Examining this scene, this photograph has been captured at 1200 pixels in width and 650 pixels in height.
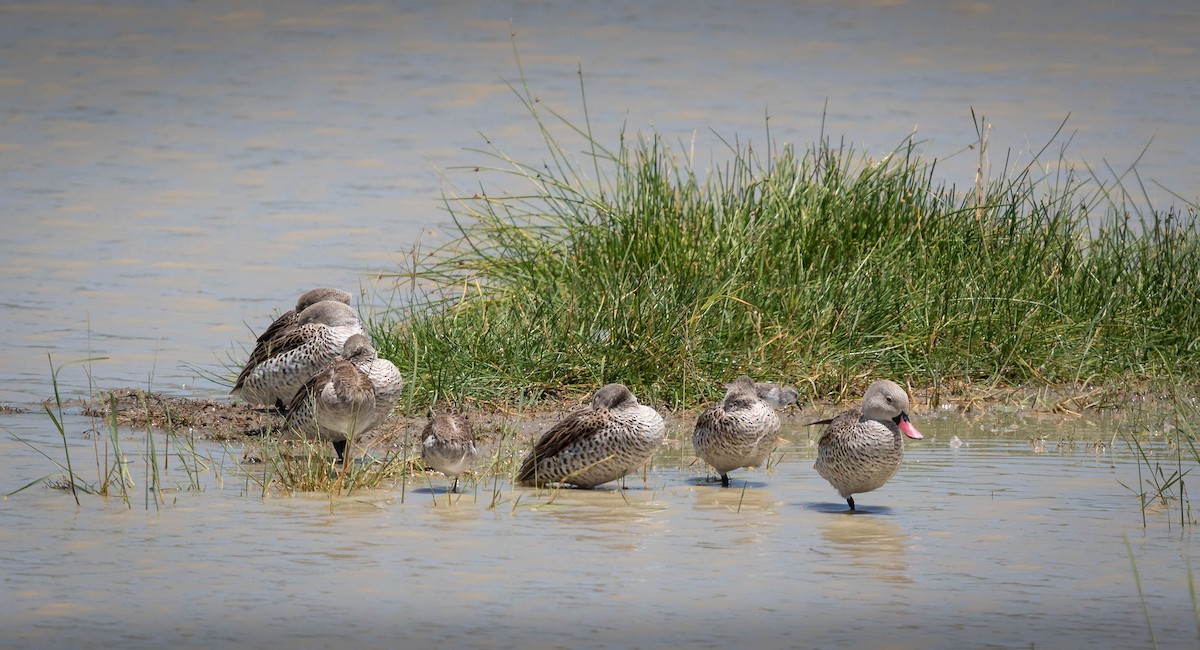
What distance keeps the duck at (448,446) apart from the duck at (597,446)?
40 cm

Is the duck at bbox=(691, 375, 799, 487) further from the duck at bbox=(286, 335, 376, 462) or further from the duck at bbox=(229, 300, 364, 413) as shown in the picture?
the duck at bbox=(229, 300, 364, 413)

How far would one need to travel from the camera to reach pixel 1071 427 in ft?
37.0

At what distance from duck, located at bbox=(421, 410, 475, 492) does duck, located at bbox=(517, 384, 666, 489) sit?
1.32 ft

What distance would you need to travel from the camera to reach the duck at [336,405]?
9578 millimetres

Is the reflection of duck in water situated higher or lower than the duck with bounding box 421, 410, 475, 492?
lower

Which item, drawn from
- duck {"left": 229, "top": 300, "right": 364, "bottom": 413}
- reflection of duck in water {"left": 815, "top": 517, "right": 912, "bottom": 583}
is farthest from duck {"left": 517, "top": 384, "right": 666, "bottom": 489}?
duck {"left": 229, "top": 300, "right": 364, "bottom": 413}

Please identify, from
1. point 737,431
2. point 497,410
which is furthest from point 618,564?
point 497,410

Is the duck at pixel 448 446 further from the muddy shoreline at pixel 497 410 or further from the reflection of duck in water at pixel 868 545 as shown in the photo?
the reflection of duck in water at pixel 868 545

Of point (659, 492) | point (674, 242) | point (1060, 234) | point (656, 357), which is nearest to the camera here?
point (659, 492)

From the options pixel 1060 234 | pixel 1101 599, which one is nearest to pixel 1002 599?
pixel 1101 599

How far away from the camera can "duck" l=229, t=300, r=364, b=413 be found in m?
10.9

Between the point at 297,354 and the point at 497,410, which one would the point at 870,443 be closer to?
the point at 497,410

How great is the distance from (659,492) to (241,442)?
306 centimetres

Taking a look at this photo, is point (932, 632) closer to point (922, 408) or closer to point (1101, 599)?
point (1101, 599)
